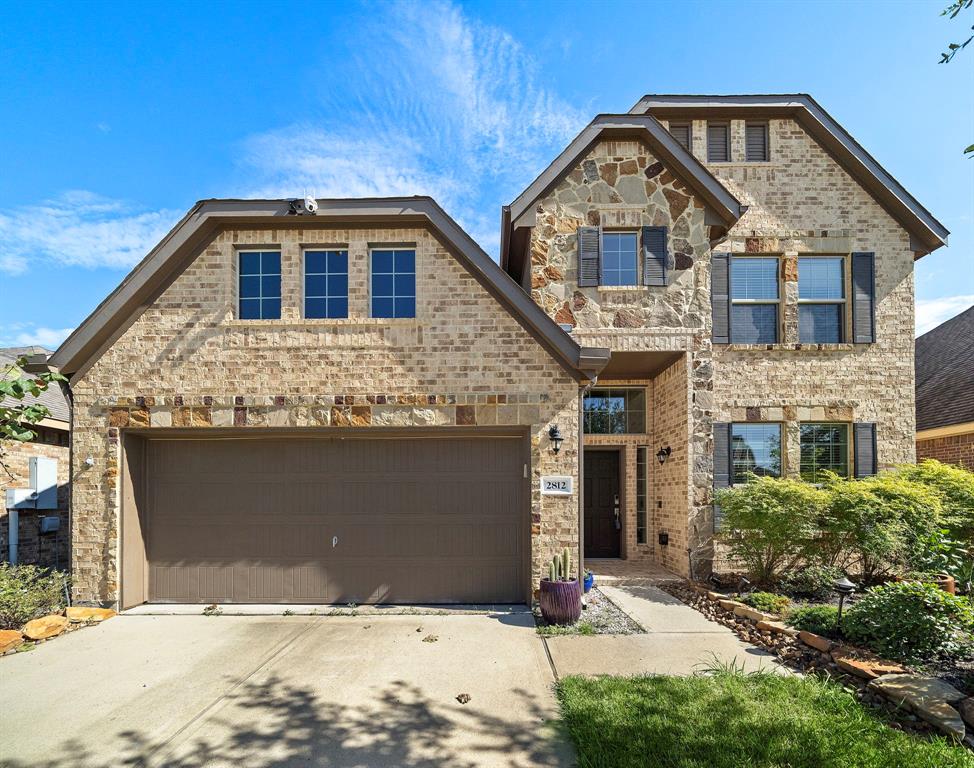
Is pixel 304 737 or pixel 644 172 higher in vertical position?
pixel 644 172

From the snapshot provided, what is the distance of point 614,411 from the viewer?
11.6 m

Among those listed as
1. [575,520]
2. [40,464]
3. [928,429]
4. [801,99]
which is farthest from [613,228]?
[40,464]

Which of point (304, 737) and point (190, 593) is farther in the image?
point (190, 593)

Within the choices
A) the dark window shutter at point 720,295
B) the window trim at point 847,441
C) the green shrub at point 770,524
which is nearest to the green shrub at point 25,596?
the green shrub at point 770,524

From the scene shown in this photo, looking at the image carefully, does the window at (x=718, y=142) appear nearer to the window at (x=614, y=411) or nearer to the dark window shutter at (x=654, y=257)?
the dark window shutter at (x=654, y=257)

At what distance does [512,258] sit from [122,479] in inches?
319

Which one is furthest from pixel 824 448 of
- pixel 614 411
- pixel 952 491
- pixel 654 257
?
pixel 654 257

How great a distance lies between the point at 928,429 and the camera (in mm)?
11578

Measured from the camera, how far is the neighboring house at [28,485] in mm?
9531

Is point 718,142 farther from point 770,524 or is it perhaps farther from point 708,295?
point 770,524

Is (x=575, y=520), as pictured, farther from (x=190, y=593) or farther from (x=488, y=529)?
(x=190, y=593)

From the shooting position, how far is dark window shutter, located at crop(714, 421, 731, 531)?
383 inches

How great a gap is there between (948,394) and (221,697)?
14.7 meters

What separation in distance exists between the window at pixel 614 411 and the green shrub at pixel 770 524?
2.81 meters
